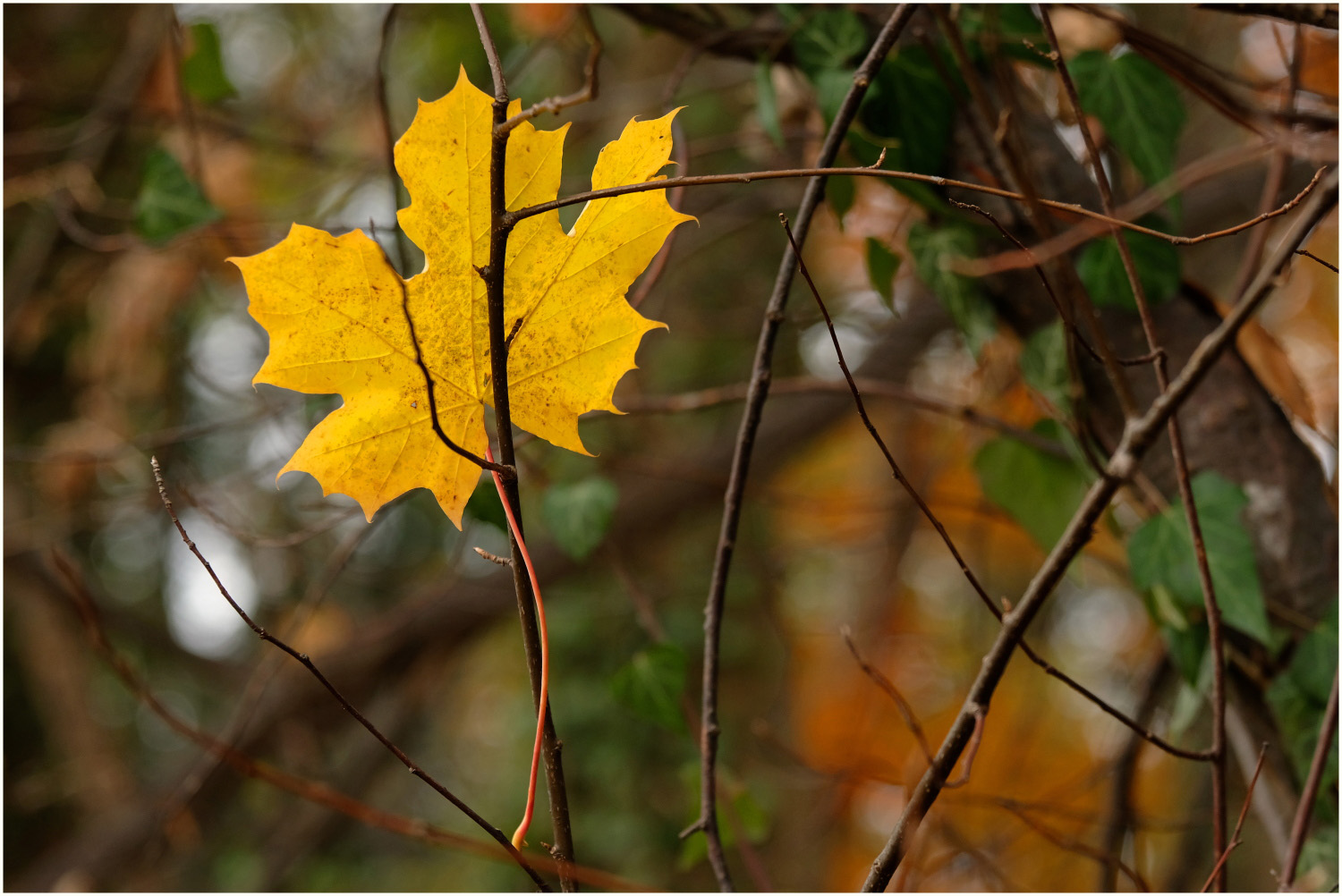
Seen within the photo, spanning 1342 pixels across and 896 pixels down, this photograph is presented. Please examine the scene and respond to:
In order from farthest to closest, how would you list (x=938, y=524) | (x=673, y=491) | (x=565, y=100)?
(x=673, y=491)
(x=938, y=524)
(x=565, y=100)

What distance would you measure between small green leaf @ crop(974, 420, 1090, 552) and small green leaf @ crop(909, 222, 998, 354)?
4.7 inches

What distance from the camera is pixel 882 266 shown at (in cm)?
75

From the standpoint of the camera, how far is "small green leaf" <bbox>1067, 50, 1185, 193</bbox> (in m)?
0.65

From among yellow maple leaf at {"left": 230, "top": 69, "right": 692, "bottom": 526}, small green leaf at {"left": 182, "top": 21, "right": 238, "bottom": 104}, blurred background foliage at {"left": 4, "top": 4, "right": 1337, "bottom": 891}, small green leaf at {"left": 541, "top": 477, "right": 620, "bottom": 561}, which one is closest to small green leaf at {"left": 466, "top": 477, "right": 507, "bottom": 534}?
blurred background foliage at {"left": 4, "top": 4, "right": 1337, "bottom": 891}

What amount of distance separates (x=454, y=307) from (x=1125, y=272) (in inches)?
21.9

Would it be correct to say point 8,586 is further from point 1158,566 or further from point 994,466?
point 1158,566

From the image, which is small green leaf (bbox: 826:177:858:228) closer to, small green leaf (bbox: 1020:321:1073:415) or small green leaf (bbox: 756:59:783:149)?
small green leaf (bbox: 756:59:783:149)

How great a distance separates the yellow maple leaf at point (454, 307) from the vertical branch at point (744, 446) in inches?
5.4

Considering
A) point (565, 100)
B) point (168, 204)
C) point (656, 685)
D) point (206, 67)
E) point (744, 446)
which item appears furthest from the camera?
point (206, 67)

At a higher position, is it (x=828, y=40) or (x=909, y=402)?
(x=828, y=40)

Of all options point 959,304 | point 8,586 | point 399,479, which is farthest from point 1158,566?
point 8,586

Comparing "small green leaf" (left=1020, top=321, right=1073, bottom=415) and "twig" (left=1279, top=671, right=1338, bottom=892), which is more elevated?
"small green leaf" (left=1020, top=321, right=1073, bottom=415)

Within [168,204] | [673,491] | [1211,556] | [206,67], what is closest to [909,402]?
[1211,556]

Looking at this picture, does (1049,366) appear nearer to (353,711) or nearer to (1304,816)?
(1304,816)
